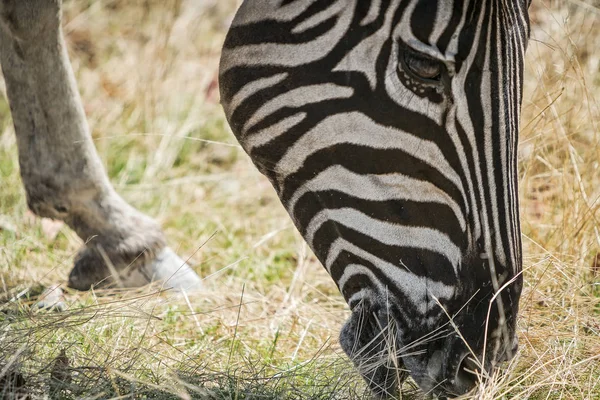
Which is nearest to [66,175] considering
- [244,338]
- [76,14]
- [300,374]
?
[244,338]

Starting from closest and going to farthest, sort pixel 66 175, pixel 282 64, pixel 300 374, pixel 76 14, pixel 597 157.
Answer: pixel 282 64
pixel 300 374
pixel 66 175
pixel 597 157
pixel 76 14

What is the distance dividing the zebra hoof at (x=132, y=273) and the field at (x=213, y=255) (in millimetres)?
71

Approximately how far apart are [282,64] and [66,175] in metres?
1.40

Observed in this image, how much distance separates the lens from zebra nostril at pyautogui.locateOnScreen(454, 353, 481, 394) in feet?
6.33

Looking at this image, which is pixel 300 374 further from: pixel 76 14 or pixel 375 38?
pixel 76 14

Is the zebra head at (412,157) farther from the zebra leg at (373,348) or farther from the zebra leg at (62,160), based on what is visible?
the zebra leg at (62,160)

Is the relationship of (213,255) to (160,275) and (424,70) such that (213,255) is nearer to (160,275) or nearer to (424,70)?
(160,275)

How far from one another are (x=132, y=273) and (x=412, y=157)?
1781mm

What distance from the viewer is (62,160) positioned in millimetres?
2971

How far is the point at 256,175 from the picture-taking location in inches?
181

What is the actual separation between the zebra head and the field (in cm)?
28

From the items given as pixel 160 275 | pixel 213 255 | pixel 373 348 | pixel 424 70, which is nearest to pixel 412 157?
pixel 424 70

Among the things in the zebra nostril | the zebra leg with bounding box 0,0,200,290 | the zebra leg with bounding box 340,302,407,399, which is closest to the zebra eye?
the zebra leg with bounding box 340,302,407,399

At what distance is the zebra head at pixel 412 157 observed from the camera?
6.03 feet
